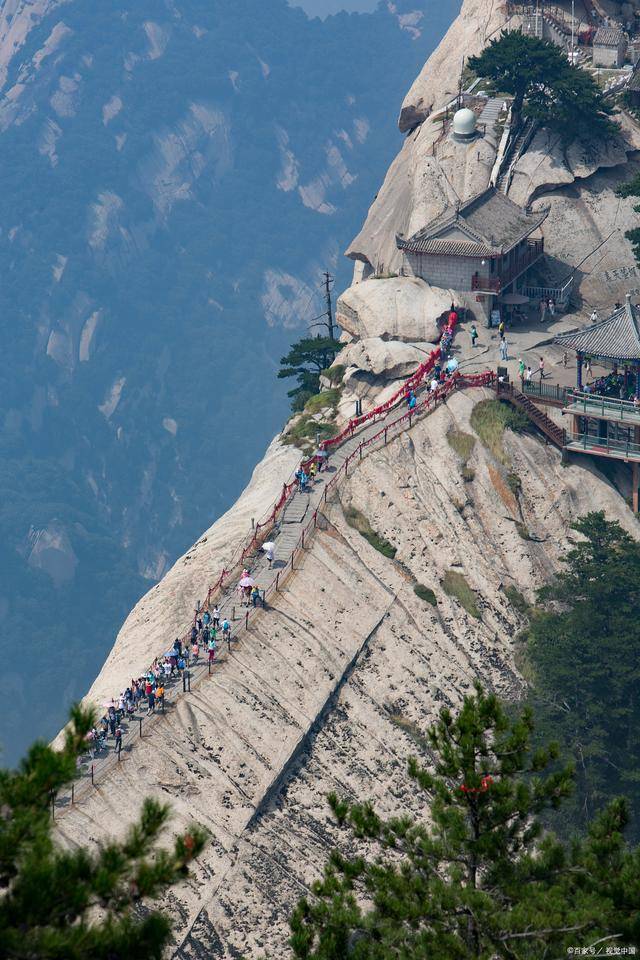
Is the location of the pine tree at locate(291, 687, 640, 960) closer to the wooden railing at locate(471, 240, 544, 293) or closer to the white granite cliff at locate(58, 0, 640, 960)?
the white granite cliff at locate(58, 0, 640, 960)

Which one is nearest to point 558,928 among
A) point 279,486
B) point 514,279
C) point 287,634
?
point 287,634

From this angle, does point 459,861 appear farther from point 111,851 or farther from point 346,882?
point 111,851

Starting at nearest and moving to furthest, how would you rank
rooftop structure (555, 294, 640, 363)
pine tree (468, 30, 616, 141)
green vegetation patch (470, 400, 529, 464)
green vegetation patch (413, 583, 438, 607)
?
green vegetation patch (413, 583, 438, 607) < rooftop structure (555, 294, 640, 363) < green vegetation patch (470, 400, 529, 464) < pine tree (468, 30, 616, 141)

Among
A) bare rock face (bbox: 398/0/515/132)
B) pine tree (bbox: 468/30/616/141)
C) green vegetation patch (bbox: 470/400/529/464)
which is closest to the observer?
green vegetation patch (bbox: 470/400/529/464)

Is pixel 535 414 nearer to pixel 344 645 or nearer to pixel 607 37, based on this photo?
pixel 344 645

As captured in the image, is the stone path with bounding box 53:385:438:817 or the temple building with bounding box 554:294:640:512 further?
the temple building with bounding box 554:294:640:512

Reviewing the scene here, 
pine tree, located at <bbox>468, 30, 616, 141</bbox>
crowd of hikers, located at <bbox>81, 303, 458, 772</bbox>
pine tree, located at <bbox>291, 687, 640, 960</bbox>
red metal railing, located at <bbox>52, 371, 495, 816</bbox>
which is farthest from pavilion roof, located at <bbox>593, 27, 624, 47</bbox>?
pine tree, located at <bbox>291, 687, 640, 960</bbox>

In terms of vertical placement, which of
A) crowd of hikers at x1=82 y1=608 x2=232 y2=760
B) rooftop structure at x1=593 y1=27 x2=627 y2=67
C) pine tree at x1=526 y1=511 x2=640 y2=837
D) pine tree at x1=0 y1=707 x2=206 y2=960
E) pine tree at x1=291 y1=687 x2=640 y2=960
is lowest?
pine tree at x1=0 y1=707 x2=206 y2=960

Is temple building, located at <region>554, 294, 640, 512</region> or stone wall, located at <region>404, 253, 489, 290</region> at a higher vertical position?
stone wall, located at <region>404, 253, 489, 290</region>
